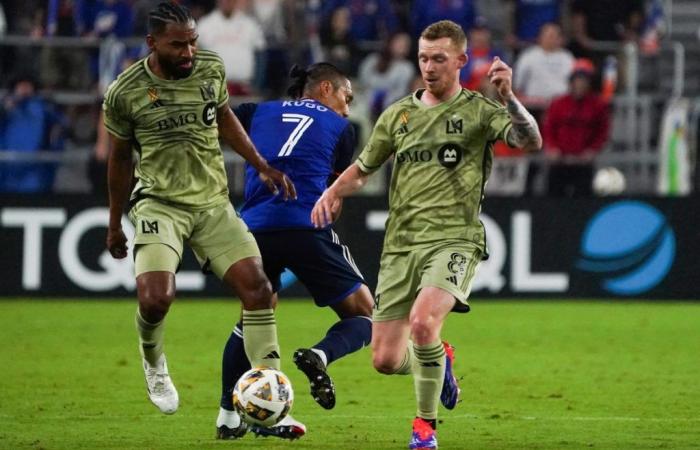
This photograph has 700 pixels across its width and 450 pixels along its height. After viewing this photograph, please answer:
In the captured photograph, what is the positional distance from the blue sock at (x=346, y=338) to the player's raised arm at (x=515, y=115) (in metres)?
1.72

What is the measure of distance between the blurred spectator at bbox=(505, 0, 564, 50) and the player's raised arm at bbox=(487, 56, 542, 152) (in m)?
12.3

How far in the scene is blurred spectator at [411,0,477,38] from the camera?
19.2 m

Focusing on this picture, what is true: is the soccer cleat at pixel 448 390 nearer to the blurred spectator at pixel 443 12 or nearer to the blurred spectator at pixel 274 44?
the blurred spectator at pixel 274 44

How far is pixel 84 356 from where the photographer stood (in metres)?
12.5

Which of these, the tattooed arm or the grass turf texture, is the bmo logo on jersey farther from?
the tattooed arm

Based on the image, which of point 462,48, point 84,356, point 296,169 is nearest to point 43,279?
point 84,356

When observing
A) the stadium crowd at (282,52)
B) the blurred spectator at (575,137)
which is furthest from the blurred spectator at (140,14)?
the blurred spectator at (575,137)

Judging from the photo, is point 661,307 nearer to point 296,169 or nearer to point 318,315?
point 318,315

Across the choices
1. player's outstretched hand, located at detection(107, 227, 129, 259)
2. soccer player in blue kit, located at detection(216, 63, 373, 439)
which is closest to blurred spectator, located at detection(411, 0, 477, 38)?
soccer player in blue kit, located at detection(216, 63, 373, 439)

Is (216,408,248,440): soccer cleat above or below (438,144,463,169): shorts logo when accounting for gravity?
below

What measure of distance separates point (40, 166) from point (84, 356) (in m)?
5.72

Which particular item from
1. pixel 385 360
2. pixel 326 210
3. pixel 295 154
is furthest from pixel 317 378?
pixel 295 154

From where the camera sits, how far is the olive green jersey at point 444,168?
7.95 metres

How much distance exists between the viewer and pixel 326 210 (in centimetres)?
798
